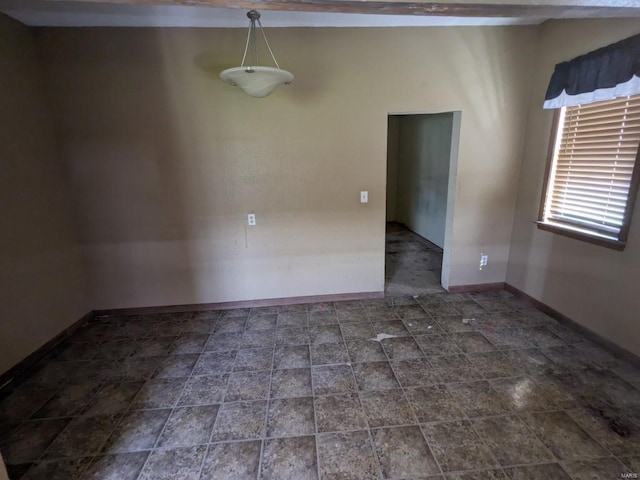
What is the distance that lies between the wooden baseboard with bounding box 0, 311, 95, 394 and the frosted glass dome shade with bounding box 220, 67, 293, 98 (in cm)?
257

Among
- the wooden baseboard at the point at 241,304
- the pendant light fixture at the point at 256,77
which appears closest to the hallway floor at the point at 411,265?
the wooden baseboard at the point at 241,304

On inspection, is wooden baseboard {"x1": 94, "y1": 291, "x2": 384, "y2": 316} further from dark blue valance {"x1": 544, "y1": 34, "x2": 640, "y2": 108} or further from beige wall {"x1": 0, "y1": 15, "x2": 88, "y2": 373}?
dark blue valance {"x1": 544, "y1": 34, "x2": 640, "y2": 108}

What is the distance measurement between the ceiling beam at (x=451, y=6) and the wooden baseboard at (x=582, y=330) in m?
2.19

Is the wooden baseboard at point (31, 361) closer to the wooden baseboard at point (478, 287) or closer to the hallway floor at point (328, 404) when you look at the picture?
the hallway floor at point (328, 404)

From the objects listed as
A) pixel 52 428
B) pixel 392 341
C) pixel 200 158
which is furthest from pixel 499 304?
pixel 52 428

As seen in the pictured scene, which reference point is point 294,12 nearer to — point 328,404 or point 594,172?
point 594,172

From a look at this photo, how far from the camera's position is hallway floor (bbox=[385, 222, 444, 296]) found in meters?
3.64

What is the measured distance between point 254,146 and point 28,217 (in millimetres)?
1869

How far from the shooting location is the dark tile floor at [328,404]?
1561 mm

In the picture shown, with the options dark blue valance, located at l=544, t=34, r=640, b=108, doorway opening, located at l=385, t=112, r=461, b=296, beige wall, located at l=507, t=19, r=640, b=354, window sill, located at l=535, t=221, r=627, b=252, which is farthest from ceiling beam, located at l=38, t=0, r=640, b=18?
doorway opening, located at l=385, t=112, r=461, b=296

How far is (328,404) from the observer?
1937 millimetres

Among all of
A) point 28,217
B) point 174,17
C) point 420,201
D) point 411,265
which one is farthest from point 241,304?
point 420,201

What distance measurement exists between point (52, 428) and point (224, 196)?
80.2 inches

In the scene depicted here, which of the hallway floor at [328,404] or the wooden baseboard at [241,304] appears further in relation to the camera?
the wooden baseboard at [241,304]
